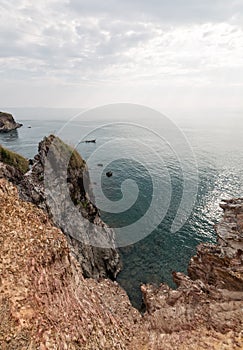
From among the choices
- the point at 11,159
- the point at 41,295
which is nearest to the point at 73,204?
the point at 11,159

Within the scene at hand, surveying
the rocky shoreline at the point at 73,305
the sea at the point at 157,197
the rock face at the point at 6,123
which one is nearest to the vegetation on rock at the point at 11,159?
the sea at the point at 157,197

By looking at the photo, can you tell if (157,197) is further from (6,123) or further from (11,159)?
(6,123)

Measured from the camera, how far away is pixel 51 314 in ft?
45.6

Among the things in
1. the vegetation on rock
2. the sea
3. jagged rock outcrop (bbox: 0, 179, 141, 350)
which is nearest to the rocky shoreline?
jagged rock outcrop (bbox: 0, 179, 141, 350)

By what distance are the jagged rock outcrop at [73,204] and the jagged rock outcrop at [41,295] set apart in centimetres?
1455

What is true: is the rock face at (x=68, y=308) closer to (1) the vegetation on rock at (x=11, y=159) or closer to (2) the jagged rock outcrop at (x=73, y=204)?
(2) the jagged rock outcrop at (x=73, y=204)

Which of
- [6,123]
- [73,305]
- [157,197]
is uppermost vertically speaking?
[6,123]

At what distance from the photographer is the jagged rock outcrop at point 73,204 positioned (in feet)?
109

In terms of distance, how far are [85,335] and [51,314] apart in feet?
8.91

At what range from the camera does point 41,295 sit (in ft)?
46.8

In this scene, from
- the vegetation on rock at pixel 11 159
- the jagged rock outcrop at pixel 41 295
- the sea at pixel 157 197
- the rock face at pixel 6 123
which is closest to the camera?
the jagged rock outcrop at pixel 41 295

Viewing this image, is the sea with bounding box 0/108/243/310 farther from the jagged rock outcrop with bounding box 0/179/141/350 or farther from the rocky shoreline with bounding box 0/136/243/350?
the jagged rock outcrop with bounding box 0/179/141/350

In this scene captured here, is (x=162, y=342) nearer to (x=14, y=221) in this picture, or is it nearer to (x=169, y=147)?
(x=14, y=221)

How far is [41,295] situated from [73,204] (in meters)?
26.5
